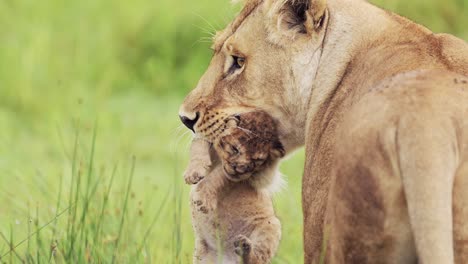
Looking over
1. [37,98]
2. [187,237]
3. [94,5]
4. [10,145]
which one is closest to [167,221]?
[187,237]

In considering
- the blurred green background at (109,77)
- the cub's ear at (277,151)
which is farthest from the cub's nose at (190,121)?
the blurred green background at (109,77)

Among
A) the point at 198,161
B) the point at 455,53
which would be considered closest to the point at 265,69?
the point at 198,161

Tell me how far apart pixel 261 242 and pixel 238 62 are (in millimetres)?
724

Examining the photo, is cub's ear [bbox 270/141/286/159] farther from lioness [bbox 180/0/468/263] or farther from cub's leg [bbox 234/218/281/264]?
cub's leg [bbox 234/218/281/264]

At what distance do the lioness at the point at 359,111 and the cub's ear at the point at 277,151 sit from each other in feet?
0.07

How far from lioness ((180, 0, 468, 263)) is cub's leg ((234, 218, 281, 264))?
424 mm

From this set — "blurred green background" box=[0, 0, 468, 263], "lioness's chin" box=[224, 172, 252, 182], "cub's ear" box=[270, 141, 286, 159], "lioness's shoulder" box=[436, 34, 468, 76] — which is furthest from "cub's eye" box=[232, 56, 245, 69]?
"blurred green background" box=[0, 0, 468, 263]

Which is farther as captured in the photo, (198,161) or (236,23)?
(198,161)

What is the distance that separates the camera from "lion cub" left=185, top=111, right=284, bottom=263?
11.7 ft

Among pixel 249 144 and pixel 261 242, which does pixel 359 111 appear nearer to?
pixel 249 144

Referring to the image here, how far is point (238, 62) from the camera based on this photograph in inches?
140

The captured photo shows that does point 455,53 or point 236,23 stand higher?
point 236,23

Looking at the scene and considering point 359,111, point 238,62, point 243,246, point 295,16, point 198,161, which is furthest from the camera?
point 243,246

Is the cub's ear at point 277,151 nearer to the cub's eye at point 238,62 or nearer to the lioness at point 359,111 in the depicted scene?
the lioness at point 359,111
